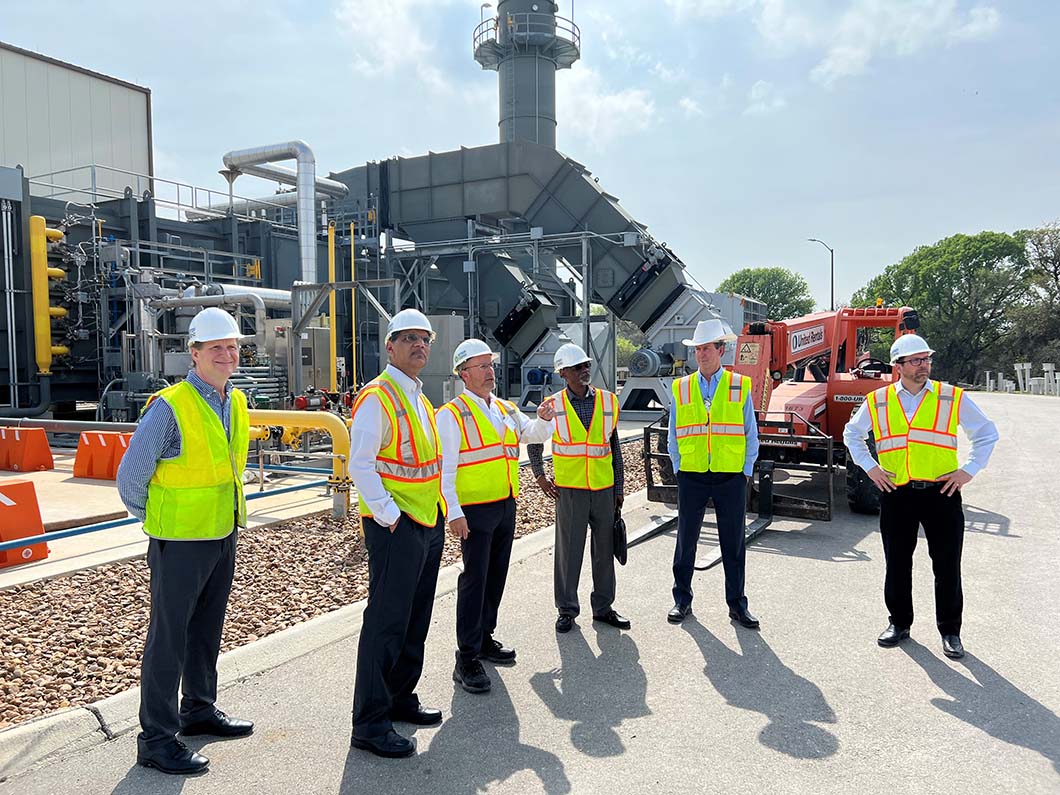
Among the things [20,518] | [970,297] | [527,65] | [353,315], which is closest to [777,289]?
[970,297]

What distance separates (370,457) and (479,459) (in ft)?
3.46

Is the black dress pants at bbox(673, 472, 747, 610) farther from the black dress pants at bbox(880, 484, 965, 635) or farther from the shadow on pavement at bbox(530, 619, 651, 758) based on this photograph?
the black dress pants at bbox(880, 484, 965, 635)

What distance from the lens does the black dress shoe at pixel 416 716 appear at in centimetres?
370

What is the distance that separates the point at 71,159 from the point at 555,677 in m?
28.7

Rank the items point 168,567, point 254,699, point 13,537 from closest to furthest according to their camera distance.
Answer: point 168,567
point 254,699
point 13,537

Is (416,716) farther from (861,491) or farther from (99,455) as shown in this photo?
(99,455)

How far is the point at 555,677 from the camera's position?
4270 millimetres

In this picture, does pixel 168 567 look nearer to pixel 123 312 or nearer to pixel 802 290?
pixel 123 312

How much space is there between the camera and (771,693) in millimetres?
4043

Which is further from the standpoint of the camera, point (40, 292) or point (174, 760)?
point (40, 292)

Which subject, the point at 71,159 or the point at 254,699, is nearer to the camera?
the point at 254,699

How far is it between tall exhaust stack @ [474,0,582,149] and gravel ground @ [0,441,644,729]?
23792 mm

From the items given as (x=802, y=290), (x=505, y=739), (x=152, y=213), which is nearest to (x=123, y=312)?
(x=152, y=213)

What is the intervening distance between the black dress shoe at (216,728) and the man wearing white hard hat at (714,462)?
276cm
